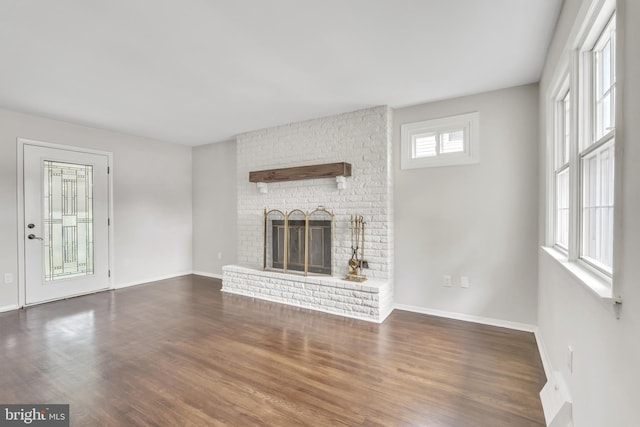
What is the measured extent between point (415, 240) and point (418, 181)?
0.74m

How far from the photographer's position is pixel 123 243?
197 inches

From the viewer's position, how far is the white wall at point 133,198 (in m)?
3.84

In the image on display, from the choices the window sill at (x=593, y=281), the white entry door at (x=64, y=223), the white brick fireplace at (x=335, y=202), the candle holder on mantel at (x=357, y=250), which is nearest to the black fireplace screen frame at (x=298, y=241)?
the white brick fireplace at (x=335, y=202)

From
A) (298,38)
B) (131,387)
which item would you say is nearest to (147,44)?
(298,38)

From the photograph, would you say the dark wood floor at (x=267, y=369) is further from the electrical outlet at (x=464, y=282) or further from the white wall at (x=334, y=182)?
the white wall at (x=334, y=182)

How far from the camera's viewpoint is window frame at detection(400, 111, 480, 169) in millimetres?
3400

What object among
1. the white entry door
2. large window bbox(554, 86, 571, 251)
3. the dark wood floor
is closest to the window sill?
large window bbox(554, 86, 571, 251)

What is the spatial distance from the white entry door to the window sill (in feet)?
18.6

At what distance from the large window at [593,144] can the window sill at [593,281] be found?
0.02 metres

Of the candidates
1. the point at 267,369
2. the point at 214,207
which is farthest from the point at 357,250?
the point at 214,207

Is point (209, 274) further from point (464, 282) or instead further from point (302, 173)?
point (464, 282)

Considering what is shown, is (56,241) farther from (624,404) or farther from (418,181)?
(624,404)

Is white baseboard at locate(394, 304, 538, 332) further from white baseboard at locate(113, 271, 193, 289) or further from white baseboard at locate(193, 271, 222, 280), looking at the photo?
white baseboard at locate(113, 271, 193, 289)

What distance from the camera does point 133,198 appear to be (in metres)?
5.13
